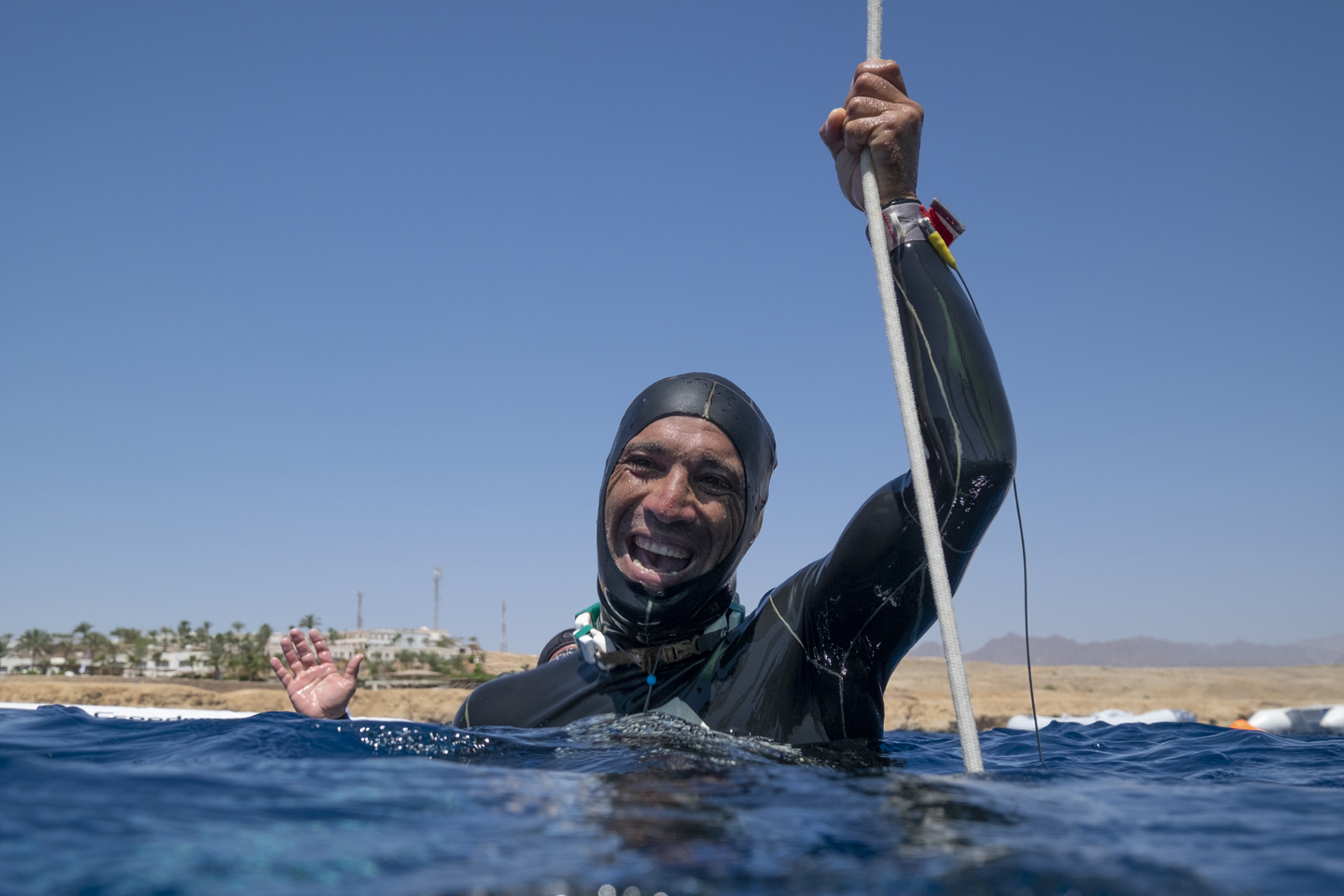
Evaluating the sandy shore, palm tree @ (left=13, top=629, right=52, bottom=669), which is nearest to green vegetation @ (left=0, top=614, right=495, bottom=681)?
palm tree @ (left=13, top=629, right=52, bottom=669)

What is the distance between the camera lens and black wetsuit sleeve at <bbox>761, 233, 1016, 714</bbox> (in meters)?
2.33

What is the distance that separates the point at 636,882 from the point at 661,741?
1289 millimetres

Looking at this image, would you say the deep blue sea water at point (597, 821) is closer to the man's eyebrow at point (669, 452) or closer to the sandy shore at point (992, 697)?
the man's eyebrow at point (669, 452)

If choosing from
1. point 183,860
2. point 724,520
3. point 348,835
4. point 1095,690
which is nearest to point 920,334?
point 724,520

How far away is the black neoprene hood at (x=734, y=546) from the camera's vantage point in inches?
116

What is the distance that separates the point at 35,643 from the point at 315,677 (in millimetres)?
39344

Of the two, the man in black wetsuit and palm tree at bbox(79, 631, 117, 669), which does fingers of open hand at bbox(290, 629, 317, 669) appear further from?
palm tree at bbox(79, 631, 117, 669)

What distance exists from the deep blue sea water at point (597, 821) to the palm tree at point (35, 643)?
39.4 metres

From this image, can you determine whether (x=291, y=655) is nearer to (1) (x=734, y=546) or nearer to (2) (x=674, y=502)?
(2) (x=674, y=502)

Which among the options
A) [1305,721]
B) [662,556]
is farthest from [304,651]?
[1305,721]

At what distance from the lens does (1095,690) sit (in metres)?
19.5

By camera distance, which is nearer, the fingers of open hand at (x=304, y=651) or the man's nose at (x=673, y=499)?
the man's nose at (x=673, y=499)

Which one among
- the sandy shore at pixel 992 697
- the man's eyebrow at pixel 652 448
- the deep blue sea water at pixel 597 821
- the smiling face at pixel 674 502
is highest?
the man's eyebrow at pixel 652 448

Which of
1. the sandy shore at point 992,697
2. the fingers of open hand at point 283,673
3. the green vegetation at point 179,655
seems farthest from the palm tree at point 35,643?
the fingers of open hand at point 283,673
